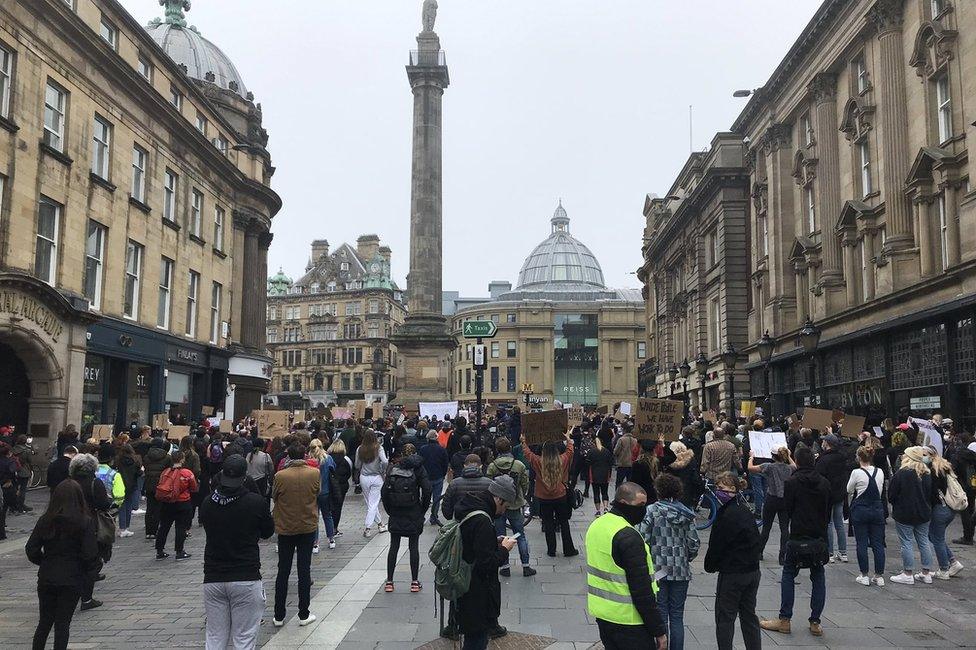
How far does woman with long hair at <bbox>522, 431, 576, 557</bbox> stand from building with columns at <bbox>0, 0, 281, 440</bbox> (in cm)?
1430

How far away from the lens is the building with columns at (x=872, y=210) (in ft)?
72.6

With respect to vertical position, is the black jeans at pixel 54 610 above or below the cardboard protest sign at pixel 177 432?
below

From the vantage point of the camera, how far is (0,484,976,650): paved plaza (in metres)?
8.09

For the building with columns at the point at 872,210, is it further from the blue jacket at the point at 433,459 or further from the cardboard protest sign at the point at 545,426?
the blue jacket at the point at 433,459

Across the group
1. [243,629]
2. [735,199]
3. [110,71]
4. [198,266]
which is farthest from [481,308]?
[243,629]

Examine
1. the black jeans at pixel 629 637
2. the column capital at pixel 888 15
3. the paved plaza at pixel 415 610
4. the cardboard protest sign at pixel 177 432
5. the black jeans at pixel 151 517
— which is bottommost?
the paved plaza at pixel 415 610

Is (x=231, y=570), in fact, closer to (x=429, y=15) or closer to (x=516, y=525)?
(x=516, y=525)

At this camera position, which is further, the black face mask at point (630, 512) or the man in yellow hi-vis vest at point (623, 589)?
the black face mask at point (630, 512)

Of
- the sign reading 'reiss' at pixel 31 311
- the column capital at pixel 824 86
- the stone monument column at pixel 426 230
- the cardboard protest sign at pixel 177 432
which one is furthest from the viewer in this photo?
the stone monument column at pixel 426 230

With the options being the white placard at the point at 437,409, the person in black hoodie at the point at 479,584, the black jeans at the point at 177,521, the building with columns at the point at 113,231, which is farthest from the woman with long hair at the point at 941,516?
the building with columns at the point at 113,231

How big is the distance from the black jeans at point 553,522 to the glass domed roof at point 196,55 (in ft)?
124

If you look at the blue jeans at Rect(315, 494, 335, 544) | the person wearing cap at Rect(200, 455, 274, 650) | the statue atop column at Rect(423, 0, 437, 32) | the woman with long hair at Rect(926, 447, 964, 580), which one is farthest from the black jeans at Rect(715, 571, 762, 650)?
the statue atop column at Rect(423, 0, 437, 32)

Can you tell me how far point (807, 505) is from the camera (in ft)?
28.0

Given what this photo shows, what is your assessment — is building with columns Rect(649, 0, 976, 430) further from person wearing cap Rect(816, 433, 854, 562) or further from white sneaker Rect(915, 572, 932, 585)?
white sneaker Rect(915, 572, 932, 585)
